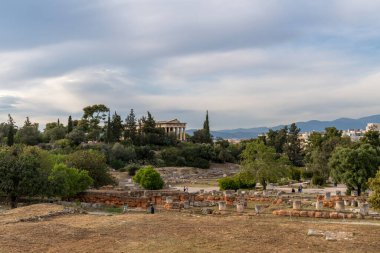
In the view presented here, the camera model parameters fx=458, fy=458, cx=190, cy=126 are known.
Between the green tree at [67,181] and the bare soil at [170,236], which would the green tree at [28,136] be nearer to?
the green tree at [67,181]

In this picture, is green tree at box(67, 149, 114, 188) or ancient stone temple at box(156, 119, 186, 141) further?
ancient stone temple at box(156, 119, 186, 141)

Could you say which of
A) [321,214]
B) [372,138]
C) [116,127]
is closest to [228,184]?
[321,214]

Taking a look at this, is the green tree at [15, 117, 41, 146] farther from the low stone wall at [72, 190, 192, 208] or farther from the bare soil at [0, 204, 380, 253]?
the bare soil at [0, 204, 380, 253]

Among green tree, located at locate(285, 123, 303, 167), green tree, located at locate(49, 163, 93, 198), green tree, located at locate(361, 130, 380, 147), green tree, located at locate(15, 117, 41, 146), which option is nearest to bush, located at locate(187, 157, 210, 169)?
green tree, located at locate(285, 123, 303, 167)

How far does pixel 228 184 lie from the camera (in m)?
52.5

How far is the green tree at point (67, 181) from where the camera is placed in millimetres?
34969

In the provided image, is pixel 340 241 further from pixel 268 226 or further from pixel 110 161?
pixel 110 161

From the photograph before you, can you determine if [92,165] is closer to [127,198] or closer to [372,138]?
[127,198]

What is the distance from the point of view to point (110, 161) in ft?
257

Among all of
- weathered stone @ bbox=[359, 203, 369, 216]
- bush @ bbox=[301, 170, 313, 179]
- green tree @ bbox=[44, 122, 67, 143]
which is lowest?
weathered stone @ bbox=[359, 203, 369, 216]

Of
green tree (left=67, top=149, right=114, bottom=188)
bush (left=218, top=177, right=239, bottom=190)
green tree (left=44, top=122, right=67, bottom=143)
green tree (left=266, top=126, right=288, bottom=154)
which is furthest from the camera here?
green tree (left=266, top=126, right=288, bottom=154)

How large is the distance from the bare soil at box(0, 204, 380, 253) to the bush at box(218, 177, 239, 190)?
26664mm

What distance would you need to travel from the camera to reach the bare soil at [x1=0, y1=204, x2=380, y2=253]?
60.2ft

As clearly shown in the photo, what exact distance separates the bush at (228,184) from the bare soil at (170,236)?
87.5 feet
